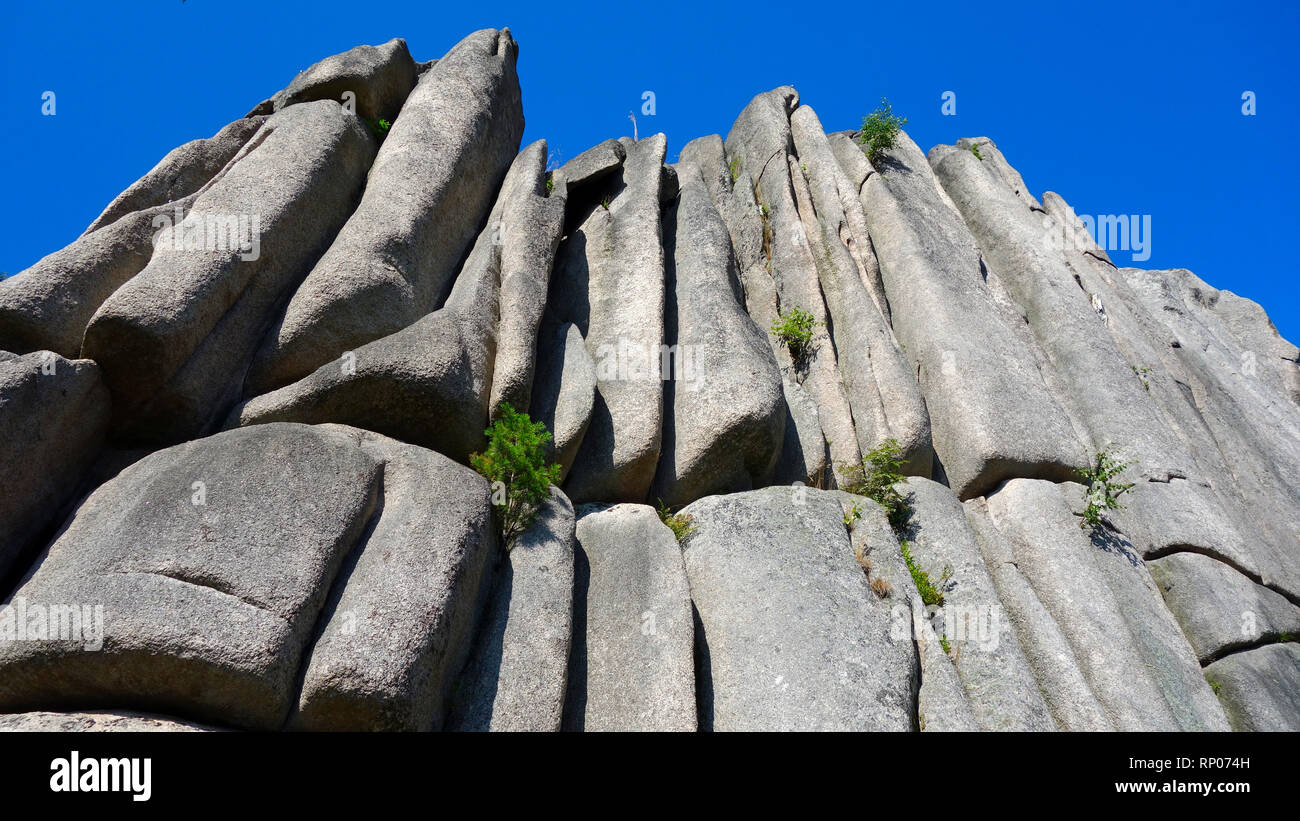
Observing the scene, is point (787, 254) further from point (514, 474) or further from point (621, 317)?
point (514, 474)

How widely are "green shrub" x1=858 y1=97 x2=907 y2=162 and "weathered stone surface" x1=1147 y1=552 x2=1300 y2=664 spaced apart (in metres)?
10.1

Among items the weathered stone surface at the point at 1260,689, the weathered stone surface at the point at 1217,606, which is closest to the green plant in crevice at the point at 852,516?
the weathered stone surface at the point at 1217,606

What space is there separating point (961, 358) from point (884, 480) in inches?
118

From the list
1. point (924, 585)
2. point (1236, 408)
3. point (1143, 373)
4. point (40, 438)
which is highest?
point (1143, 373)

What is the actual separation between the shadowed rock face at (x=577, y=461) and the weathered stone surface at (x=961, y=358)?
0.06 metres

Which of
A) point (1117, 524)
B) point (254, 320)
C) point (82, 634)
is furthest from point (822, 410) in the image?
point (82, 634)

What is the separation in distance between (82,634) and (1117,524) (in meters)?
12.2

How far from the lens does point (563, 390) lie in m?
11.0

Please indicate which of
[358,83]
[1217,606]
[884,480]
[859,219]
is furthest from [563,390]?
[1217,606]

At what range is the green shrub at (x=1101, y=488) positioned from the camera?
1157 cm

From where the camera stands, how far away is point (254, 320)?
1027 centimetres

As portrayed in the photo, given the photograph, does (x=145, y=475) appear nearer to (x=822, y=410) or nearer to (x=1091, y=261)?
(x=822, y=410)

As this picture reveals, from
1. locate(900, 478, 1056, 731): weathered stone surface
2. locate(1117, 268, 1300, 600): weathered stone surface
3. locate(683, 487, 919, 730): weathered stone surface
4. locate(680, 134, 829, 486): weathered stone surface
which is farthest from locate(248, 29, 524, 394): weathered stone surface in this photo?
locate(1117, 268, 1300, 600): weathered stone surface
